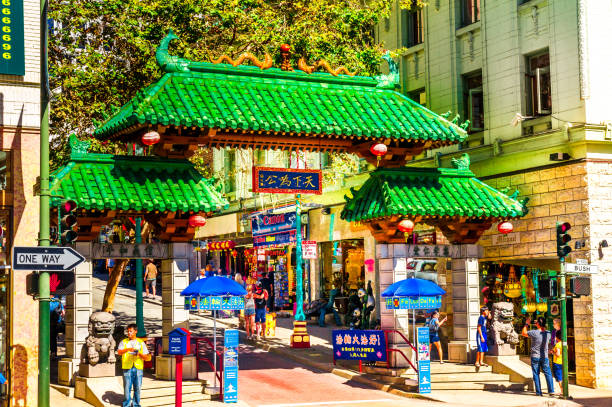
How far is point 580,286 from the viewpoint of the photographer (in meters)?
20.6

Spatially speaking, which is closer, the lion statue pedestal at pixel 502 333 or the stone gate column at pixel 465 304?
the lion statue pedestal at pixel 502 333

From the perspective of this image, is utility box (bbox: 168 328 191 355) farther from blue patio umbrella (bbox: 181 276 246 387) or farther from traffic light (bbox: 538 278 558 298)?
traffic light (bbox: 538 278 558 298)

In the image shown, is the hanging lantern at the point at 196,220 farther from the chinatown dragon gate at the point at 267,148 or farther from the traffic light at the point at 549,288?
the traffic light at the point at 549,288

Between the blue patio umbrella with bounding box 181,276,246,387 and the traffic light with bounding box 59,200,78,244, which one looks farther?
the blue patio umbrella with bounding box 181,276,246,387

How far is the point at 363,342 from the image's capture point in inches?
904

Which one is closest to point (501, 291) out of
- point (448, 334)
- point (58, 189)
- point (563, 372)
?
point (448, 334)

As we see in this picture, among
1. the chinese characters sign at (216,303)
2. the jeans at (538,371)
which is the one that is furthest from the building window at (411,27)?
the chinese characters sign at (216,303)

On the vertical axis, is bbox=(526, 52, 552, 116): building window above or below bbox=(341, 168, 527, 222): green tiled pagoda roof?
above

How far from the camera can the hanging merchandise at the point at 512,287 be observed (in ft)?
85.9

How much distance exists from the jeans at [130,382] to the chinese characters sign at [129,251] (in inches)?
122

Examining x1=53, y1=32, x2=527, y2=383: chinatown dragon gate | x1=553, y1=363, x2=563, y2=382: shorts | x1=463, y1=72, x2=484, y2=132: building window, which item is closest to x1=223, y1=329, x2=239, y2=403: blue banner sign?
x1=53, y1=32, x2=527, y2=383: chinatown dragon gate

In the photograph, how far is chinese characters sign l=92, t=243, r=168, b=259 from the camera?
1981 cm

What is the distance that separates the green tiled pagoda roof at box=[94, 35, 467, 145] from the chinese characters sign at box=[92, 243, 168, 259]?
9.19 feet

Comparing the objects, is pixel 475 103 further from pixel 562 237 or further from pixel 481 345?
pixel 481 345
